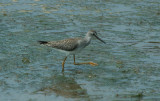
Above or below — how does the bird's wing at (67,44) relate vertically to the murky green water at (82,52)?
above

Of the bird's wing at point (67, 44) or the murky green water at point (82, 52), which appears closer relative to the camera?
the murky green water at point (82, 52)

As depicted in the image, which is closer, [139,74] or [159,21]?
[139,74]

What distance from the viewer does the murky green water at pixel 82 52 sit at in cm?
1152

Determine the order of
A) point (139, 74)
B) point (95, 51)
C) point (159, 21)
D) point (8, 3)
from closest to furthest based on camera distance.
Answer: point (139, 74)
point (95, 51)
point (159, 21)
point (8, 3)

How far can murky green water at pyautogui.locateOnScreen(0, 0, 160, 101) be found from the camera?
11523 millimetres

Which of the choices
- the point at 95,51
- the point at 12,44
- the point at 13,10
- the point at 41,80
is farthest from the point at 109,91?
the point at 13,10

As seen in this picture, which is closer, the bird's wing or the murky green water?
the murky green water

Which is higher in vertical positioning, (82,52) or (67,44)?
(67,44)

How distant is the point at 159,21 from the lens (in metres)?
21.5

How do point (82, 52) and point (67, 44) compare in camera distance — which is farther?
point (82, 52)

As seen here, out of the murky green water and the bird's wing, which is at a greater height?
the bird's wing

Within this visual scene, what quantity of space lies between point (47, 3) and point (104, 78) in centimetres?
1404

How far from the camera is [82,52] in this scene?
1622cm

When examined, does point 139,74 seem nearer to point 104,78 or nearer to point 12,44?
point 104,78
